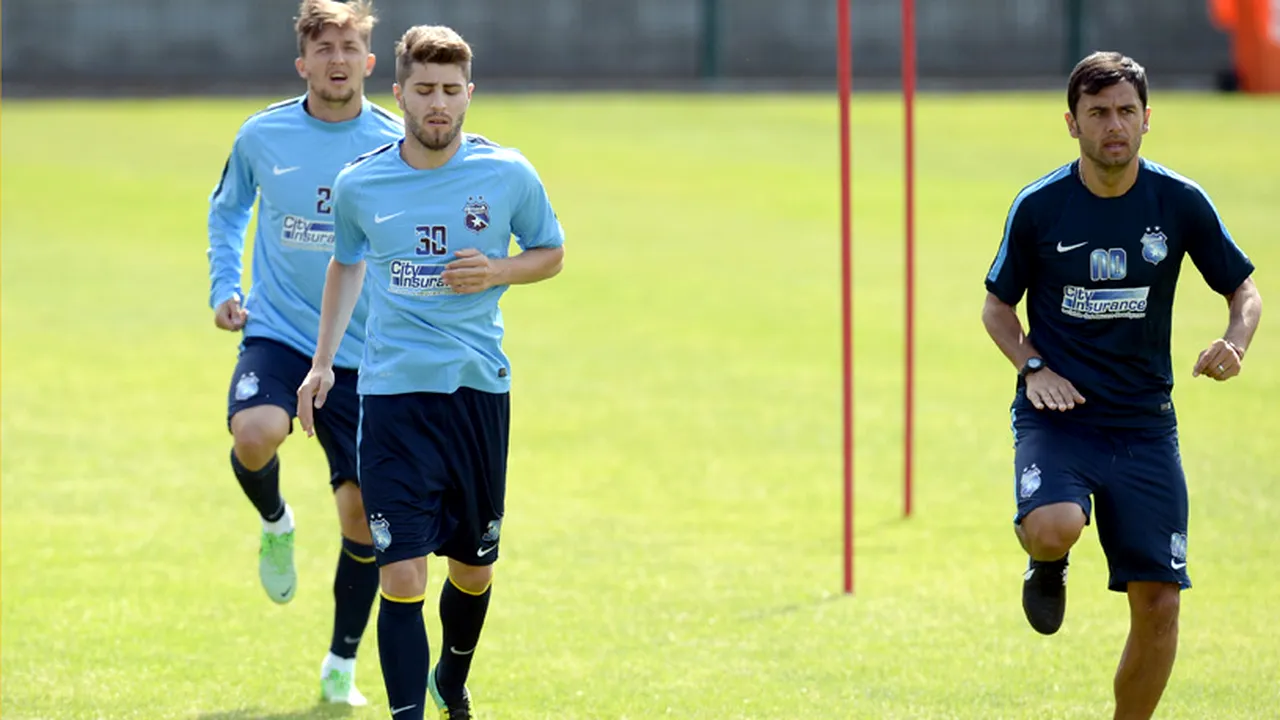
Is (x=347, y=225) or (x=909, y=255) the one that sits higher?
(x=347, y=225)

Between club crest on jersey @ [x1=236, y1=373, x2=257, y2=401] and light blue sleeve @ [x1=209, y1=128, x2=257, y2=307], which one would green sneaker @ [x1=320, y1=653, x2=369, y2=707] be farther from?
light blue sleeve @ [x1=209, y1=128, x2=257, y2=307]

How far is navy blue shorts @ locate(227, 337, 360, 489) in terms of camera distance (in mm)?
6809

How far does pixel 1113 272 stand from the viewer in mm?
5551

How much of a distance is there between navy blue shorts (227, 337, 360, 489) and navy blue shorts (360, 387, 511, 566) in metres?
1.04

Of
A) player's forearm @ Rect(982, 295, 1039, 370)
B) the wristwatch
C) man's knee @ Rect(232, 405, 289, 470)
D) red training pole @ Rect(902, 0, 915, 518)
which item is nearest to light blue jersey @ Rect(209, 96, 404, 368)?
man's knee @ Rect(232, 405, 289, 470)

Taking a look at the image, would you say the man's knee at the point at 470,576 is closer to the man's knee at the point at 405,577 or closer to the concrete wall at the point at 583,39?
the man's knee at the point at 405,577

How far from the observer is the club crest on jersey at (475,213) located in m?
5.65

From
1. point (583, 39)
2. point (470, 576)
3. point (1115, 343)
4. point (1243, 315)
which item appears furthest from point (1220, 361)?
point (583, 39)

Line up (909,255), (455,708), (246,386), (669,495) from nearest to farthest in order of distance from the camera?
(455,708) < (246,386) < (909,255) < (669,495)

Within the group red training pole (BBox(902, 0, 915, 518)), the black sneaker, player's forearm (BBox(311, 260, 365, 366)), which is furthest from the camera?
red training pole (BBox(902, 0, 915, 518))

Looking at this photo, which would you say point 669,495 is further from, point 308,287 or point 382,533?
point 382,533

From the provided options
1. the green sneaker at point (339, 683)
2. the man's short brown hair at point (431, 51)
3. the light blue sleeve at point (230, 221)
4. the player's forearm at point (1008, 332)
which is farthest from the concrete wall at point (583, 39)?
the player's forearm at point (1008, 332)

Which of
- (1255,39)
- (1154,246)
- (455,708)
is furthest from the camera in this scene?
(1255,39)

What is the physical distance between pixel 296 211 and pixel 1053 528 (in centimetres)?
328
